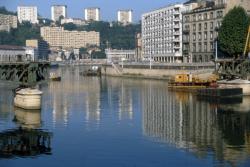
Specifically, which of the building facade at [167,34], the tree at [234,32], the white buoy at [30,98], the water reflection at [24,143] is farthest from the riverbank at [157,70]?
the water reflection at [24,143]

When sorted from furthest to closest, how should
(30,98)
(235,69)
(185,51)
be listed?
(185,51), (235,69), (30,98)

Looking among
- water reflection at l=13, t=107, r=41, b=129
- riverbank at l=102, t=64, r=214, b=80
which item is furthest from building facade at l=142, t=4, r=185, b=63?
water reflection at l=13, t=107, r=41, b=129

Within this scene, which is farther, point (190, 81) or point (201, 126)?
point (190, 81)

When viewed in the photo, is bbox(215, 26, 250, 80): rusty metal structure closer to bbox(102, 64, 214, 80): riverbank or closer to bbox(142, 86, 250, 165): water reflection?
bbox(102, 64, 214, 80): riverbank

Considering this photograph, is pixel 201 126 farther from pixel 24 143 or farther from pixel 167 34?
pixel 167 34

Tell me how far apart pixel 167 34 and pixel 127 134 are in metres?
134

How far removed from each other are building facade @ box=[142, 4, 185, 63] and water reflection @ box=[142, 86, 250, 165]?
88707mm

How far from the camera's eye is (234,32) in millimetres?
130375

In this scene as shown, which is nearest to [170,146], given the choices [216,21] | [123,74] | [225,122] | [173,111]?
[225,122]

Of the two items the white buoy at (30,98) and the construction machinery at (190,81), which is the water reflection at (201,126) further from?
the construction machinery at (190,81)

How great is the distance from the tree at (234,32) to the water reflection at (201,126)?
43470 millimetres

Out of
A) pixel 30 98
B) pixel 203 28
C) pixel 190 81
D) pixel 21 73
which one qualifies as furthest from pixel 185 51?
pixel 30 98

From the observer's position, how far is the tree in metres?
130

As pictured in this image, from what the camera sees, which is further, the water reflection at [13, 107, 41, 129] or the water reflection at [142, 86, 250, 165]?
the water reflection at [13, 107, 41, 129]
